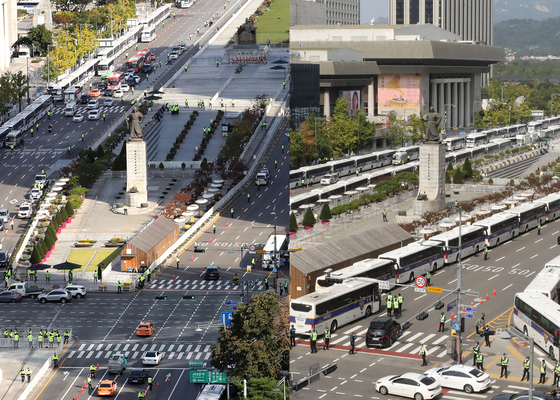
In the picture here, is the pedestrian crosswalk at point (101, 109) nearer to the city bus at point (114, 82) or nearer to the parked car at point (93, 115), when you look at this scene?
the parked car at point (93, 115)

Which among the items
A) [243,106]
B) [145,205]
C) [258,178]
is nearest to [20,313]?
[145,205]

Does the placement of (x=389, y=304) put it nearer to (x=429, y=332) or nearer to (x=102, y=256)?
(x=429, y=332)

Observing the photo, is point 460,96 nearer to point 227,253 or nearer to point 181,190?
point 227,253

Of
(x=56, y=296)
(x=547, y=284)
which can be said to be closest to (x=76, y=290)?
(x=56, y=296)

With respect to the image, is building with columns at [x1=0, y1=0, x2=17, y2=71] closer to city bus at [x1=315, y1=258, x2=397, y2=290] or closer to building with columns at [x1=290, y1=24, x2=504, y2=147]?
building with columns at [x1=290, y1=24, x2=504, y2=147]

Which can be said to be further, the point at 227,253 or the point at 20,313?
the point at 227,253

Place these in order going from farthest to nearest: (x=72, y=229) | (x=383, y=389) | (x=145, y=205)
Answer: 1. (x=145, y=205)
2. (x=72, y=229)
3. (x=383, y=389)

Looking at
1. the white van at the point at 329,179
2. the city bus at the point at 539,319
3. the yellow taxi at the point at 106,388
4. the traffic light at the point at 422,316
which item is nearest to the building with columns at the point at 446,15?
the white van at the point at 329,179
